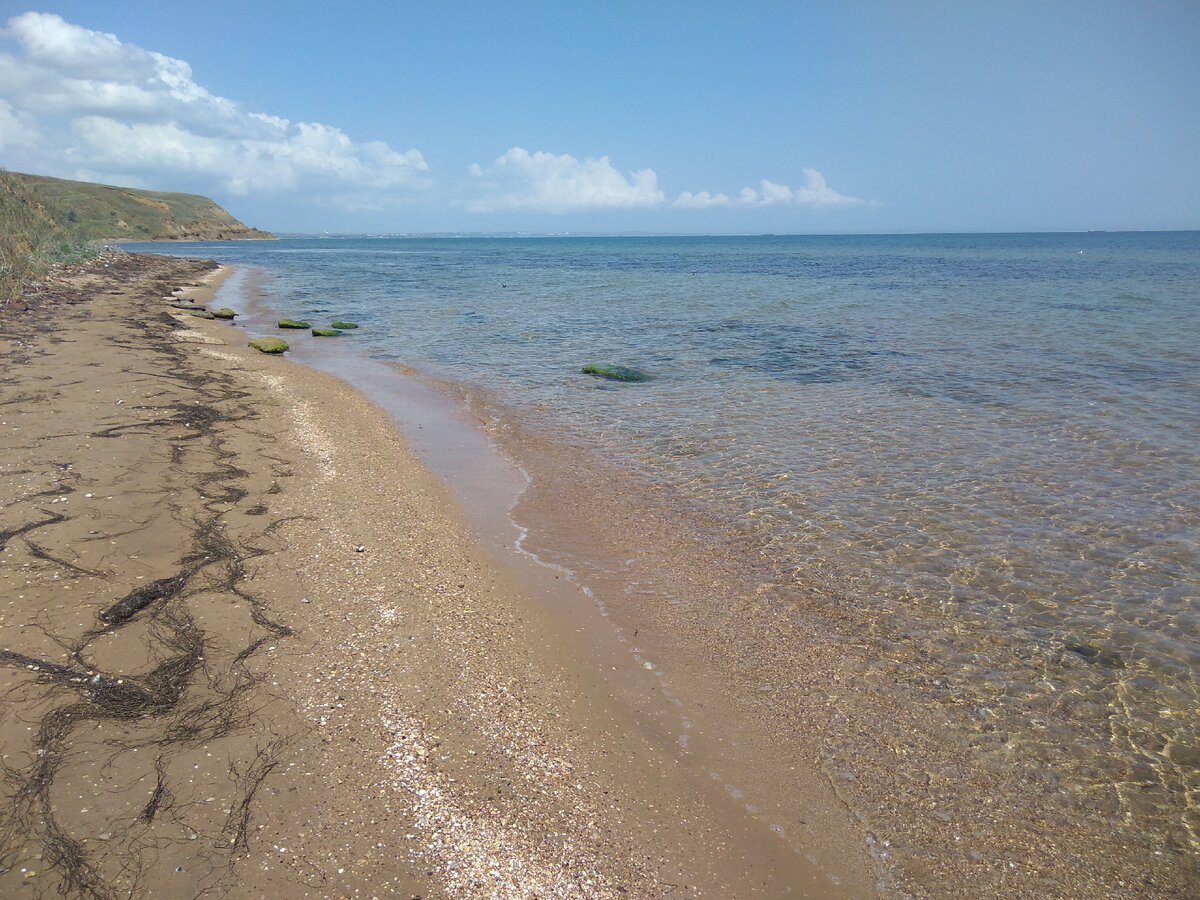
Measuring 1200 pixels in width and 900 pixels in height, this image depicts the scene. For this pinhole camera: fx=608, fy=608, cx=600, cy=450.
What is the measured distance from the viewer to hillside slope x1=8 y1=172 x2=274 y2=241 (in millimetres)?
91562

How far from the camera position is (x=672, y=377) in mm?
15422

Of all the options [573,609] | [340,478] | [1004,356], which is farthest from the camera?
[1004,356]

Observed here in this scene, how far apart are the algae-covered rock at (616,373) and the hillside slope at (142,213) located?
294 feet

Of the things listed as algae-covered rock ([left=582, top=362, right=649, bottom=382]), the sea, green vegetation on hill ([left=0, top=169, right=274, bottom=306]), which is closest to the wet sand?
the sea

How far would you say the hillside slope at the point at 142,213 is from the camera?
91.6m

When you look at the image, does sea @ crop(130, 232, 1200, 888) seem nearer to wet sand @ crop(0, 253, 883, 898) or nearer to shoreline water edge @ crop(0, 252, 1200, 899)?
shoreline water edge @ crop(0, 252, 1200, 899)

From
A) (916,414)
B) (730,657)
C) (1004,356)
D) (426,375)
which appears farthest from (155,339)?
(1004,356)

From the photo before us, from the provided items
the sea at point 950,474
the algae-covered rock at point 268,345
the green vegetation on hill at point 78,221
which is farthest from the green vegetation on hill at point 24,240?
the sea at point 950,474

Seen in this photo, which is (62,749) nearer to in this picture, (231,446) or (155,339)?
(231,446)

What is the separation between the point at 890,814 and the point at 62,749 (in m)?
5.08

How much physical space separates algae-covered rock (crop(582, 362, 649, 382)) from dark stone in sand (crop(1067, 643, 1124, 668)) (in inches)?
426

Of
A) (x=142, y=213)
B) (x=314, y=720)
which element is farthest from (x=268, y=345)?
(x=142, y=213)

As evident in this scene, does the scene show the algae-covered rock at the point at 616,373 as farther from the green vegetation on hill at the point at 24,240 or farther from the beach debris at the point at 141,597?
the green vegetation on hill at the point at 24,240

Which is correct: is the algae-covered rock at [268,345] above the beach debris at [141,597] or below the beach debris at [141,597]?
above
